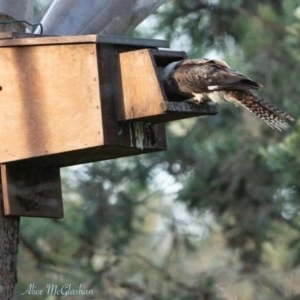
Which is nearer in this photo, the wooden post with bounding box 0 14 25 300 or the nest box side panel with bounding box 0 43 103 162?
the nest box side panel with bounding box 0 43 103 162

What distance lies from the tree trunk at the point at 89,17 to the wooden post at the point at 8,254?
0.68 m

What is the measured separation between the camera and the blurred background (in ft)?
25.5

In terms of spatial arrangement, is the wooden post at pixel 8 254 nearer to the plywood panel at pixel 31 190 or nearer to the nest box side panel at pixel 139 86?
the plywood panel at pixel 31 190

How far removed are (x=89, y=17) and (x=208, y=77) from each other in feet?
2.55

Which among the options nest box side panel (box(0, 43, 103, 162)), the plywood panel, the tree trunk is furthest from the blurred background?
nest box side panel (box(0, 43, 103, 162))

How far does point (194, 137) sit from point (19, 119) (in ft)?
17.6

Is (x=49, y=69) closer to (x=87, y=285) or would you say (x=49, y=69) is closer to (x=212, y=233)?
(x=87, y=285)

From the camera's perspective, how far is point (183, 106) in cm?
292

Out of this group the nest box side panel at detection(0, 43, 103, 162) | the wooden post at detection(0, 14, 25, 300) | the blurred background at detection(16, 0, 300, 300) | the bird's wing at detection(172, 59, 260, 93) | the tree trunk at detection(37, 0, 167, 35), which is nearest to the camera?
the bird's wing at detection(172, 59, 260, 93)

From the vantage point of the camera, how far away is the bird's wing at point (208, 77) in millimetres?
2877

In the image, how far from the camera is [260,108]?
3002 mm

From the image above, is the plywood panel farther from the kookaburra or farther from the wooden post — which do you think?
the kookaburra

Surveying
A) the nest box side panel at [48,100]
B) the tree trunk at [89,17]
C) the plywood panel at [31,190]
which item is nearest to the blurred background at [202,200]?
the tree trunk at [89,17]

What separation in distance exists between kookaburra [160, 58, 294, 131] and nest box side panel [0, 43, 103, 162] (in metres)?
0.23
